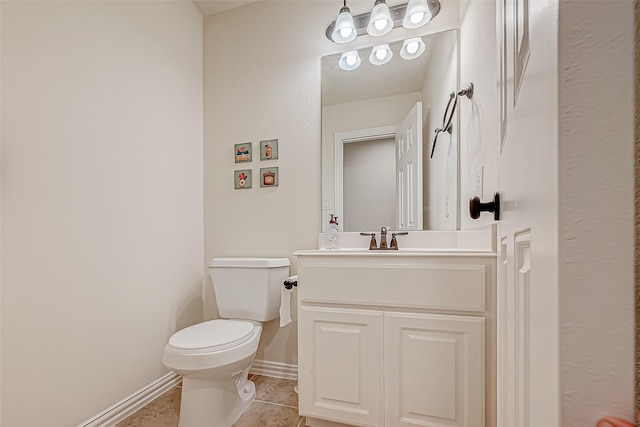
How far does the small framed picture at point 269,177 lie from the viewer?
6.48 feet

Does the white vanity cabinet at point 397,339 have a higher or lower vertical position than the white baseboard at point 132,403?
higher

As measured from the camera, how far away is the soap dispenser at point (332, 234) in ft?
5.90

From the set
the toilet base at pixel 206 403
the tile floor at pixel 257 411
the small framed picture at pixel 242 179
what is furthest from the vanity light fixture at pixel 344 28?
the tile floor at pixel 257 411

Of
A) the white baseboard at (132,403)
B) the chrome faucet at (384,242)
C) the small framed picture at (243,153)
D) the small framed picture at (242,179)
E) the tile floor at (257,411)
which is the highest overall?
the small framed picture at (243,153)

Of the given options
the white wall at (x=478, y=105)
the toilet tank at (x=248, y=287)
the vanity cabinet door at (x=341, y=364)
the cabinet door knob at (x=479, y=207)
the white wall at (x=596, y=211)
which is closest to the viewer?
the white wall at (x=596, y=211)

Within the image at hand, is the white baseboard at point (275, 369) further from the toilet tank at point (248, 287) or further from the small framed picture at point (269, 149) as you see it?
the small framed picture at point (269, 149)

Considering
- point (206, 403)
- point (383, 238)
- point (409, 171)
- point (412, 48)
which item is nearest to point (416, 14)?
point (412, 48)

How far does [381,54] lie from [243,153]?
1.06 m

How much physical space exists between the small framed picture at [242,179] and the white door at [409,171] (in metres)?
0.97

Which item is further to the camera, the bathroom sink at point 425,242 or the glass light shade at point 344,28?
the glass light shade at point 344,28

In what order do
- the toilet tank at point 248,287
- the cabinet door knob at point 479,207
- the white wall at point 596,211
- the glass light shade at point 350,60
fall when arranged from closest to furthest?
1. the white wall at point 596,211
2. the cabinet door knob at point 479,207
3. the toilet tank at point 248,287
4. the glass light shade at point 350,60

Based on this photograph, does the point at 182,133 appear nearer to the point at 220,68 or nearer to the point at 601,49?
the point at 220,68

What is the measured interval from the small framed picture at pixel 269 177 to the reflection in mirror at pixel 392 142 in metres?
0.32

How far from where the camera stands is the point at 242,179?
6.71ft
